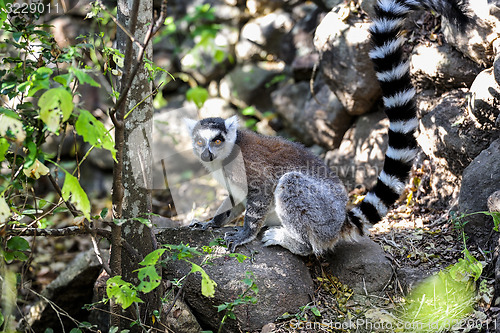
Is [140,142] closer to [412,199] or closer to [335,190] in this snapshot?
[335,190]

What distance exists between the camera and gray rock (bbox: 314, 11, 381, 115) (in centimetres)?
615

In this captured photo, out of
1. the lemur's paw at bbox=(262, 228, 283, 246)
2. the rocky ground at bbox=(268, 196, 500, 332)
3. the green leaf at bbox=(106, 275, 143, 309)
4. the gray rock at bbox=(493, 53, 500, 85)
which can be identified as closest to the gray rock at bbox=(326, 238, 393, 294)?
the rocky ground at bbox=(268, 196, 500, 332)

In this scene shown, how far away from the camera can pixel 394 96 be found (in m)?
4.08

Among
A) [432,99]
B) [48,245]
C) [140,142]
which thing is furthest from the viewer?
[48,245]

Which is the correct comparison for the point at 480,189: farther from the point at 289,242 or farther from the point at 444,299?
the point at 289,242

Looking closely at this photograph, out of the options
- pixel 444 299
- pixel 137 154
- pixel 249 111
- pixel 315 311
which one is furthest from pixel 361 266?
pixel 249 111

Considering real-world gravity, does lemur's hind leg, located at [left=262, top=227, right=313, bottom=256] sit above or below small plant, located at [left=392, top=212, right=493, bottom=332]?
above

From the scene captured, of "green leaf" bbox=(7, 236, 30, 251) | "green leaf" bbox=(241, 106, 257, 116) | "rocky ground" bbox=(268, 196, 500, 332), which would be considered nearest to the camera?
"green leaf" bbox=(7, 236, 30, 251)

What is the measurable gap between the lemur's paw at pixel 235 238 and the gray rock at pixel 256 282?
7 centimetres

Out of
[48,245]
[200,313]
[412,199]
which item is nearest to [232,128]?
[200,313]

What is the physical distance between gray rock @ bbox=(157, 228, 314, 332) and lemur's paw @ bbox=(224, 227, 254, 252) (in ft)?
0.22

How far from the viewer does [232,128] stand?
5.03 m

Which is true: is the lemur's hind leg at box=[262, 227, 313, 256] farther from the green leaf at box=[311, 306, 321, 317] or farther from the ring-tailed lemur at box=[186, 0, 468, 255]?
the green leaf at box=[311, 306, 321, 317]

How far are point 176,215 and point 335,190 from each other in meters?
3.63
